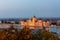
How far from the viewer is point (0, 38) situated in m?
2.73

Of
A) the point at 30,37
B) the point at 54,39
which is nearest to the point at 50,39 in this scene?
the point at 54,39

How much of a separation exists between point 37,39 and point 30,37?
9 cm

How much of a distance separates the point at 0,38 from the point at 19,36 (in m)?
0.23

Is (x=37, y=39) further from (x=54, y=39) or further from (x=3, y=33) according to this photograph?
(x=3, y=33)

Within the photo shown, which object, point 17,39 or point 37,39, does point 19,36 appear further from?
point 37,39

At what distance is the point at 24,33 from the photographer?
8.91ft

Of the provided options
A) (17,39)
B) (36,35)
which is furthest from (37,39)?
(17,39)

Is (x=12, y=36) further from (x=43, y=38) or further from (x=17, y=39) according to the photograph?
(x=43, y=38)

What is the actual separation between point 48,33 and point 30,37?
0.23m

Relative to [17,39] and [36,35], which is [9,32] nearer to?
[17,39]

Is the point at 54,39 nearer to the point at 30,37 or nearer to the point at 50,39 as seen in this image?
the point at 50,39

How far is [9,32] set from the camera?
9.25ft

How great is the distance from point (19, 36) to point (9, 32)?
148mm

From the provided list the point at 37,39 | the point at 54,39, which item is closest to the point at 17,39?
the point at 37,39
